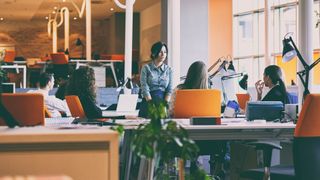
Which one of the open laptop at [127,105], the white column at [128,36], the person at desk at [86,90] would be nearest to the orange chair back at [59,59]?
the white column at [128,36]

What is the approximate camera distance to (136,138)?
6.97ft

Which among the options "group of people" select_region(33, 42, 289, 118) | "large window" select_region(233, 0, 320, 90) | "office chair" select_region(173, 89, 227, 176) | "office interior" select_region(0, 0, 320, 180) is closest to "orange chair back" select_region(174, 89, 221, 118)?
"office chair" select_region(173, 89, 227, 176)

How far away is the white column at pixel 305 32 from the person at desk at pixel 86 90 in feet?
5.71

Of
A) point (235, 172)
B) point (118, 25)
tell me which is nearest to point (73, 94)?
point (235, 172)

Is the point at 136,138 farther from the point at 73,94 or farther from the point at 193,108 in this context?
the point at 73,94

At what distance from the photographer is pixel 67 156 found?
199cm

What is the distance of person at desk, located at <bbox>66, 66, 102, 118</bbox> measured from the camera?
5.33 m

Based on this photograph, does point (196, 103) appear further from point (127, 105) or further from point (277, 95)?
point (277, 95)

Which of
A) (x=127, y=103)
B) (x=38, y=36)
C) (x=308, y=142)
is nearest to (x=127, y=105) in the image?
(x=127, y=103)

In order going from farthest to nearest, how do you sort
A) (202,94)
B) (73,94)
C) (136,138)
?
(73,94) < (202,94) < (136,138)

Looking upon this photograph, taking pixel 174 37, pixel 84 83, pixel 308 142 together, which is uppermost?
pixel 174 37

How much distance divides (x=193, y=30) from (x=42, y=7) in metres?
9.86

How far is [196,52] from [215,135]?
975cm

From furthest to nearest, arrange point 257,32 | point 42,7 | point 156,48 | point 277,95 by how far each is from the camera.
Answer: point 42,7, point 257,32, point 156,48, point 277,95
